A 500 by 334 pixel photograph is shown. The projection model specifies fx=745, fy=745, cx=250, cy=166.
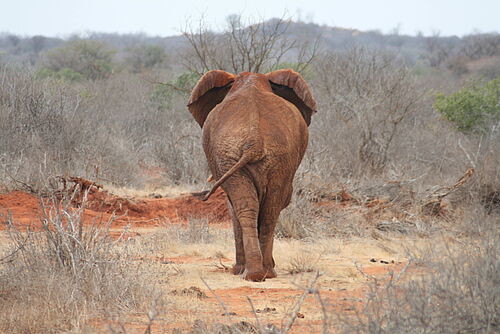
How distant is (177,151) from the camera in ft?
60.0

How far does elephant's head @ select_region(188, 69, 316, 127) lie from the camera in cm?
754

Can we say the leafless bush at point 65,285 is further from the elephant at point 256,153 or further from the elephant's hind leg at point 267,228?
the elephant's hind leg at point 267,228

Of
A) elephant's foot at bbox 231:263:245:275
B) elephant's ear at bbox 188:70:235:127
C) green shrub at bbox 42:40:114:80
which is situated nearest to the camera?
elephant's foot at bbox 231:263:245:275

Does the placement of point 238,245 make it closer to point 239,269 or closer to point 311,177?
point 239,269

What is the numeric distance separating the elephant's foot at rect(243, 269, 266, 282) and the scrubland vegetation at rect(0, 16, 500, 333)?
0.90 meters

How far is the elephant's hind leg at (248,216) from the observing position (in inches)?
264

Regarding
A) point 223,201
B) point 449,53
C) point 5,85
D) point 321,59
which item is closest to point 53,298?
point 223,201

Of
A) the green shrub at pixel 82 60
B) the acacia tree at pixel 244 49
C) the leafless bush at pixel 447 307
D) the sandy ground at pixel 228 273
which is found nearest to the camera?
the leafless bush at pixel 447 307

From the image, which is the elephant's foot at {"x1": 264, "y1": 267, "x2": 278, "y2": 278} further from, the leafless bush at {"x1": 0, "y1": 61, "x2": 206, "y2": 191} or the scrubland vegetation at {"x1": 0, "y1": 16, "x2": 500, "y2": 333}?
the leafless bush at {"x1": 0, "y1": 61, "x2": 206, "y2": 191}

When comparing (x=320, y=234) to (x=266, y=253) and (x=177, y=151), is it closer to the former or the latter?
(x=266, y=253)

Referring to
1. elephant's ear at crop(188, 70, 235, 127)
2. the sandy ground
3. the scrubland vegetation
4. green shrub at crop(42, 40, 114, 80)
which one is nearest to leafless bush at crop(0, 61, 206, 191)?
the scrubland vegetation

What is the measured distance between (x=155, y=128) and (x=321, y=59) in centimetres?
665

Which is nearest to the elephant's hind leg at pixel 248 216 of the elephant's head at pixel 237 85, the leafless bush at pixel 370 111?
the elephant's head at pixel 237 85

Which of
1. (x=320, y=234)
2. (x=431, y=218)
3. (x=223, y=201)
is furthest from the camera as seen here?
(x=223, y=201)
